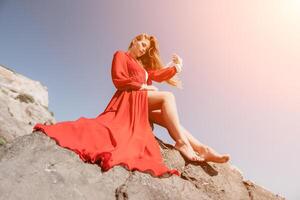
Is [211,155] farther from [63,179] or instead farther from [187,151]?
[63,179]

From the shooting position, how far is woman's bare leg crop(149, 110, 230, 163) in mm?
5058

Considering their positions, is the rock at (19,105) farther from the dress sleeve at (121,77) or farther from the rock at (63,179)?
the rock at (63,179)

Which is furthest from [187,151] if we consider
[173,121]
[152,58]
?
[152,58]

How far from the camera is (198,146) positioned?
5.45 m

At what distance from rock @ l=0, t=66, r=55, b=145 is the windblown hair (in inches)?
269

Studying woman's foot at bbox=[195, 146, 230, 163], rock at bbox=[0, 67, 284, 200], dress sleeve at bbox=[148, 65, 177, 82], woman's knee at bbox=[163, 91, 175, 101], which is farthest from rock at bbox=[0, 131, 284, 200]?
dress sleeve at bbox=[148, 65, 177, 82]

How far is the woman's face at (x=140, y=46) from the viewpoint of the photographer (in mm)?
6172

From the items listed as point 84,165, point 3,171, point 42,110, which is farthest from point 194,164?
point 42,110

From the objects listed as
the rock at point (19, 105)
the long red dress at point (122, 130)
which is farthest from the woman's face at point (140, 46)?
the rock at point (19, 105)

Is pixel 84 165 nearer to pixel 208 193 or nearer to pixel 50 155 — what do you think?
pixel 50 155

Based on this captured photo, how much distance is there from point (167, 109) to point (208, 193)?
133 cm

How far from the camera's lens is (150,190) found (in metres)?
3.92

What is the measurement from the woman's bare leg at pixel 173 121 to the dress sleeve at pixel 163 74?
0.78 metres

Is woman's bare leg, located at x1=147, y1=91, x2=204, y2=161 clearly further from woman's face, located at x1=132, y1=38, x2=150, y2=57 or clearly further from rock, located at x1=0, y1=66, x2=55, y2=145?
rock, located at x1=0, y1=66, x2=55, y2=145
